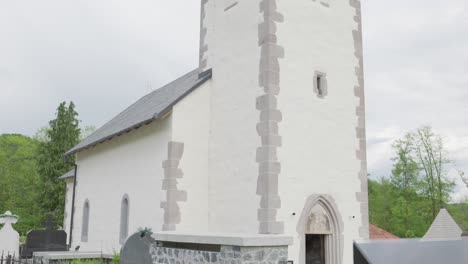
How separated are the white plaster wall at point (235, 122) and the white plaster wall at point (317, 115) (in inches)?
32.6

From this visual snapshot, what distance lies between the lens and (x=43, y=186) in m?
37.7

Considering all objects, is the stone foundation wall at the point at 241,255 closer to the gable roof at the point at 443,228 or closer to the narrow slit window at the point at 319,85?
the narrow slit window at the point at 319,85

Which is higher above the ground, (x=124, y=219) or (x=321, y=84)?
(x=321, y=84)

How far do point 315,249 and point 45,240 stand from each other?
11.8m

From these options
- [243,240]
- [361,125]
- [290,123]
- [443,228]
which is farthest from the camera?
[443,228]

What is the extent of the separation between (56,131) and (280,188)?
102ft

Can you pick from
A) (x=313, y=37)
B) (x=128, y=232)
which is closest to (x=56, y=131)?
(x=128, y=232)

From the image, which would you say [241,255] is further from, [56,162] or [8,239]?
[56,162]

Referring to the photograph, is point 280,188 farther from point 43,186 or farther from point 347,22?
point 43,186

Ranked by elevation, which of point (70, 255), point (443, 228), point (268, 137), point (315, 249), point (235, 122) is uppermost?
point (235, 122)

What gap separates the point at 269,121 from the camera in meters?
11.8

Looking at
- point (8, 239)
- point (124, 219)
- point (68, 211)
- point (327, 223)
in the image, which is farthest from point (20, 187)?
point (327, 223)

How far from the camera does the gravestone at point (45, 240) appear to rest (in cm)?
1841

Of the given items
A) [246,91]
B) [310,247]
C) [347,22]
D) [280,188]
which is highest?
[347,22]
